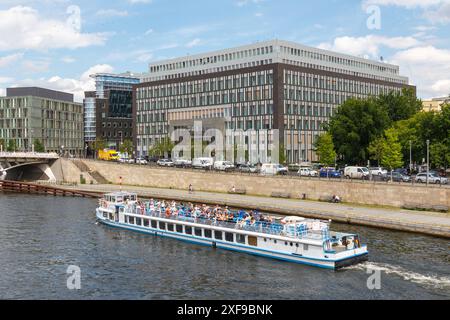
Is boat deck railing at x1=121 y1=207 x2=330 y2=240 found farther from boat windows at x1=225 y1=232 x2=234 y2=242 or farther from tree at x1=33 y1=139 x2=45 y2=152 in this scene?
tree at x1=33 y1=139 x2=45 y2=152

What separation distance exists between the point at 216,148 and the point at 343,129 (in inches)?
1530

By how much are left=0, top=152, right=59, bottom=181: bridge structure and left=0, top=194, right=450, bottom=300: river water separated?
2513 inches

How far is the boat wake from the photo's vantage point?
3609cm

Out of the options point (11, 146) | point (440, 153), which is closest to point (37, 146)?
point (11, 146)

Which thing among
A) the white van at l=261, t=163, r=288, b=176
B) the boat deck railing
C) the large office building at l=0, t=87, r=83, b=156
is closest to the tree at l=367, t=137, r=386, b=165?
the white van at l=261, t=163, r=288, b=176

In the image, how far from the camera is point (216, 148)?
134 meters

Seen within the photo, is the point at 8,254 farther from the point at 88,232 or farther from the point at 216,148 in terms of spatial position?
the point at 216,148

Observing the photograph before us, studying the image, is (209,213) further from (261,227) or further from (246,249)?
(261,227)

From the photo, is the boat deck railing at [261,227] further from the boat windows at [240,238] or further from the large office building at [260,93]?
the large office building at [260,93]

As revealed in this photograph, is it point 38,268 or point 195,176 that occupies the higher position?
point 195,176

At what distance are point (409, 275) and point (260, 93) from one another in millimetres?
101105

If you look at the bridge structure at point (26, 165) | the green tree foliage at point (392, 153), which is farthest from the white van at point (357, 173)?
the bridge structure at point (26, 165)
